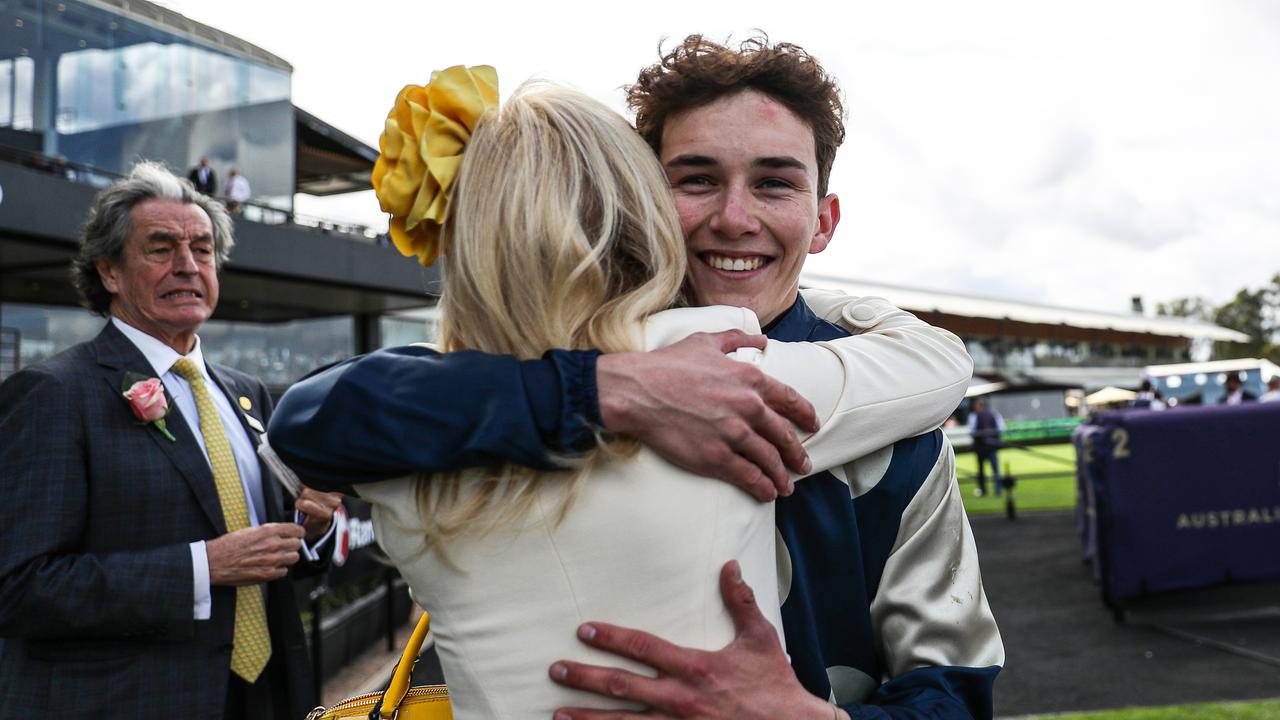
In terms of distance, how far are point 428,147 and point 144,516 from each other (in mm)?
1861

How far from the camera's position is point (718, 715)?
1.19 meters

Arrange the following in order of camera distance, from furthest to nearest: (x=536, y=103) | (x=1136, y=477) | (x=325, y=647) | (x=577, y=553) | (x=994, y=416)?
(x=994, y=416) → (x=1136, y=477) → (x=325, y=647) → (x=536, y=103) → (x=577, y=553)

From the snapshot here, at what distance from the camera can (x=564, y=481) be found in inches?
46.1

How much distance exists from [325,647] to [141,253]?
474 cm

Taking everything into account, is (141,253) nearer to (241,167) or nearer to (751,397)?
(751,397)

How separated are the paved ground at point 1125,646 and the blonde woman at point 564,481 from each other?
5.23 metres

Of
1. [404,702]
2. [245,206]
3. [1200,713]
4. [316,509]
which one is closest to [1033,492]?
[1200,713]

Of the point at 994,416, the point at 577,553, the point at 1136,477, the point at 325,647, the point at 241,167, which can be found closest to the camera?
the point at 577,553

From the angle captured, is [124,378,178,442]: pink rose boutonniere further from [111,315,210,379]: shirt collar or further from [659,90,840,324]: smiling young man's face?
[659,90,840,324]: smiling young man's face

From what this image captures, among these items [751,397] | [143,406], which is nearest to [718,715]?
[751,397]

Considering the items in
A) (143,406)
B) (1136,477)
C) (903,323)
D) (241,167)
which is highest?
(241,167)

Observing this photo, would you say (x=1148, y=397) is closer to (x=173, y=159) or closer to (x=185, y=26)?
(x=173, y=159)

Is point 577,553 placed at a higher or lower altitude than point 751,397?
lower

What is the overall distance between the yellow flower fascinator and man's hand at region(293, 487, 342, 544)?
1.72 m
